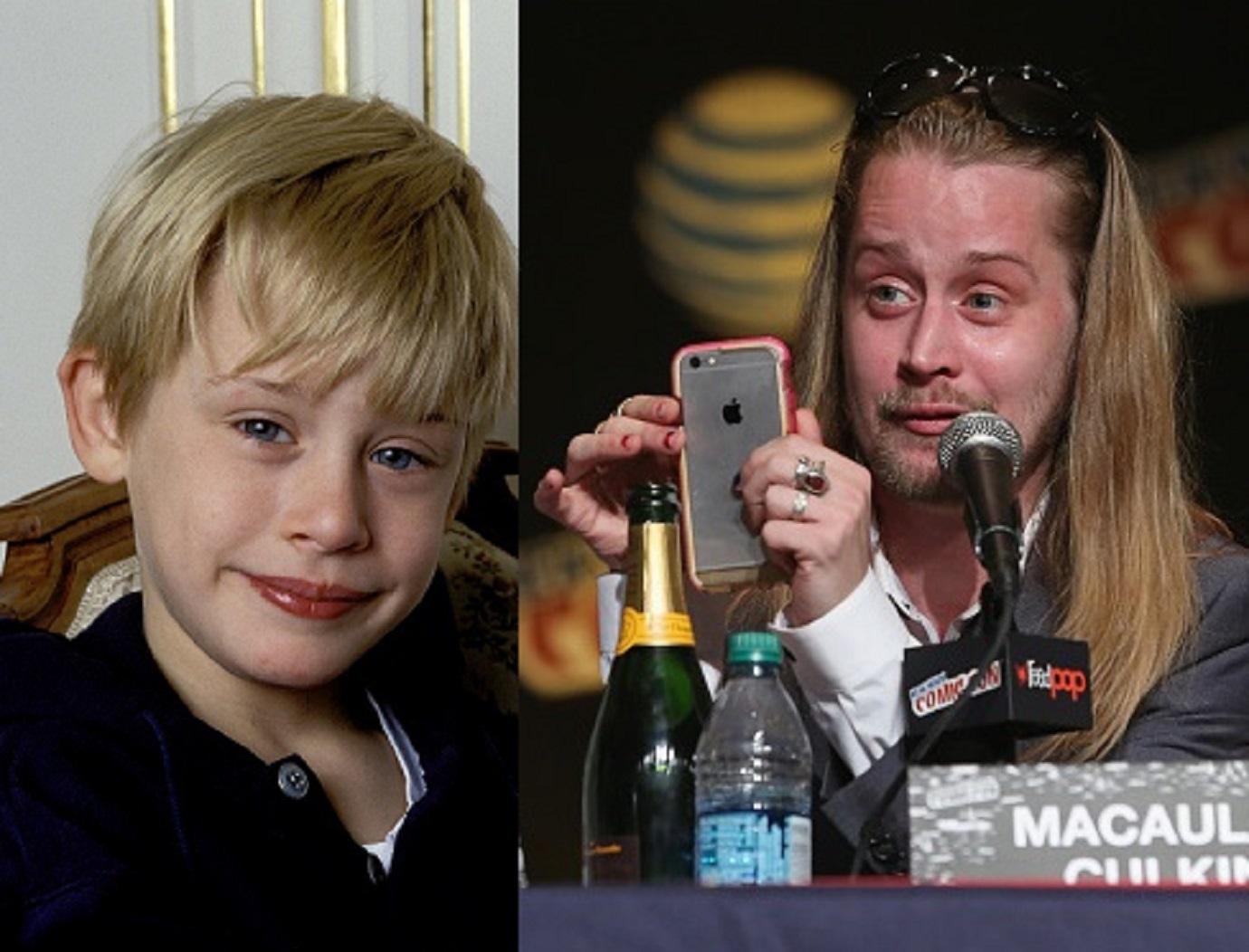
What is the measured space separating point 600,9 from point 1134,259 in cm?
42

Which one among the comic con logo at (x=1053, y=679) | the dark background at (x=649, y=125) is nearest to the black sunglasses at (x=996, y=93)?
the dark background at (x=649, y=125)

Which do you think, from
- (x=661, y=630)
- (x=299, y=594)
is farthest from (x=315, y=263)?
(x=661, y=630)

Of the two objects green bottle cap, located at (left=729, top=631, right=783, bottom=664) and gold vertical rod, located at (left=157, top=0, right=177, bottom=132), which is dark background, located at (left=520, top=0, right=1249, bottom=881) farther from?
gold vertical rod, located at (left=157, top=0, right=177, bottom=132)

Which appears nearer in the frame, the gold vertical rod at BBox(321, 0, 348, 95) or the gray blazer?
the gray blazer

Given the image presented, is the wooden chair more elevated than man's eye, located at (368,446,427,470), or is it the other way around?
man's eye, located at (368,446,427,470)

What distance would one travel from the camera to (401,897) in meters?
1.46

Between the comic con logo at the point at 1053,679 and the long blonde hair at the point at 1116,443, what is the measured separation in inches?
2.7

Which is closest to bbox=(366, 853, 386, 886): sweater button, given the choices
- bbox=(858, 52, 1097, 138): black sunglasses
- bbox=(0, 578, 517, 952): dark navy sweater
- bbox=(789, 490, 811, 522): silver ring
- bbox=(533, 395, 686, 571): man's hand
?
bbox=(0, 578, 517, 952): dark navy sweater

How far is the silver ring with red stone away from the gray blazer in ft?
0.45

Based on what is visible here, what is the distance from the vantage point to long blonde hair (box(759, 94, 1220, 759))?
1486 millimetres

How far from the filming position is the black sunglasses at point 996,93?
1.54 metres

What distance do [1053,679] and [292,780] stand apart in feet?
1.67

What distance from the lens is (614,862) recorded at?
1358mm

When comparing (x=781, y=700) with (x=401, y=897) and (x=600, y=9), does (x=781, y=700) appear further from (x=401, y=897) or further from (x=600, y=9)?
(x=600, y=9)
